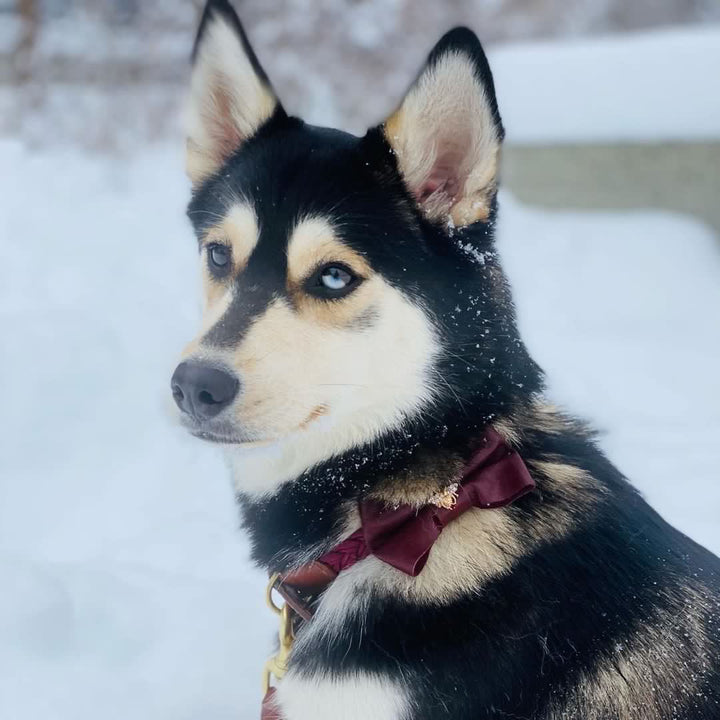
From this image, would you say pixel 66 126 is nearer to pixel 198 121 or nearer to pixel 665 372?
pixel 665 372

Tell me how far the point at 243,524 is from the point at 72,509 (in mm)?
1649

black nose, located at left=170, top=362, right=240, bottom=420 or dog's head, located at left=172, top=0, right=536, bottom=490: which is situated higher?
dog's head, located at left=172, top=0, right=536, bottom=490

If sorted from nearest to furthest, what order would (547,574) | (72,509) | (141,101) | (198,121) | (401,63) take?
(547,574)
(198,121)
(72,509)
(141,101)
(401,63)

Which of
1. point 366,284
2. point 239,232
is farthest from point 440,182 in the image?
point 239,232

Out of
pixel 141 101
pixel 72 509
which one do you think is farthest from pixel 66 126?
pixel 72 509

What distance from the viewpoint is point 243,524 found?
178cm

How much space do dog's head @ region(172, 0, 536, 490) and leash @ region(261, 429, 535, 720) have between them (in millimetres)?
142

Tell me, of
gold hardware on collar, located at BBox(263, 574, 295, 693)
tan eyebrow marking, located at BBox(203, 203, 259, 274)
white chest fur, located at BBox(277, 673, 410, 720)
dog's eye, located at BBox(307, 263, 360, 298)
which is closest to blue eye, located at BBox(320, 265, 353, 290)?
dog's eye, located at BBox(307, 263, 360, 298)

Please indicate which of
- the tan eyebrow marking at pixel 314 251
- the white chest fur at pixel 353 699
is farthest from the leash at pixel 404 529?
the tan eyebrow marking at pixel 314 251

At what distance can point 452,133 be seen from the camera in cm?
163

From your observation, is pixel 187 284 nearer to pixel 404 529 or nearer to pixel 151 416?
pixel 151 416

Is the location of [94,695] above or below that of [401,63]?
below

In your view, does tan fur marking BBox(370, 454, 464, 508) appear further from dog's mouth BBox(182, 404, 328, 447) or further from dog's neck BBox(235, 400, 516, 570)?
dog's mouth BBox(182, 404, 328, 447)

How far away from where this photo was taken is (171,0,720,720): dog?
54.2 inches
